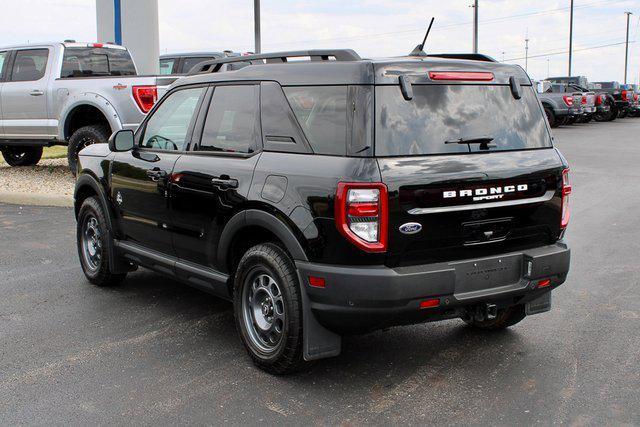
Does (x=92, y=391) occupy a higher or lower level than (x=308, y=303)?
lower

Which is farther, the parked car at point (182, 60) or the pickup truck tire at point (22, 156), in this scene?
the parked car at point (182, 60)

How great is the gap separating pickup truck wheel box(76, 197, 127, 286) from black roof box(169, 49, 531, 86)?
1862 mm

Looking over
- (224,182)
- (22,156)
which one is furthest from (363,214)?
(22,156)

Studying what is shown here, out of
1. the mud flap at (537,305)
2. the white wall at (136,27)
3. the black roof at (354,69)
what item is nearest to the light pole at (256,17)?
the white wall at (136,27)

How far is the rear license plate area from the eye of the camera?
13.6 ft

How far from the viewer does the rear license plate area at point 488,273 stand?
4145 millimetres

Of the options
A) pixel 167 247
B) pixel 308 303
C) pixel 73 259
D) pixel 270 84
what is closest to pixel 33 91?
pixel 73 259

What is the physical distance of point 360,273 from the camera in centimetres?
395

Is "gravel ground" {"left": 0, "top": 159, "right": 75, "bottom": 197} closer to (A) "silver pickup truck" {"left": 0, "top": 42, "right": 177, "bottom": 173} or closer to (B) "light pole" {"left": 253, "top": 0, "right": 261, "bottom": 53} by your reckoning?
(A) "silver pickup truck" {"left": 0, "top": 42, "right": 177, "bottom": 173}

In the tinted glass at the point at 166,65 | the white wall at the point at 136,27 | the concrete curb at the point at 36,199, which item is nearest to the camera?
the concrete curb at the point at 36,199

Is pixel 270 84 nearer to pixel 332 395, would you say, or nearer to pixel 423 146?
pixel 423 146

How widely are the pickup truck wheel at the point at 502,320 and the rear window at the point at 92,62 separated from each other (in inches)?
362

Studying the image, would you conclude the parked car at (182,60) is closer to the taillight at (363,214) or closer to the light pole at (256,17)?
the light pole at (256,17)

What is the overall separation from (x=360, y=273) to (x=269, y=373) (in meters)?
1.02
